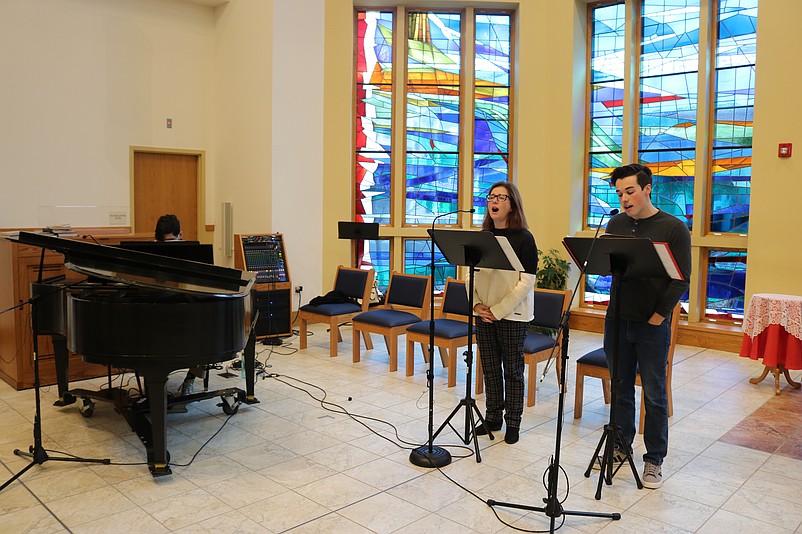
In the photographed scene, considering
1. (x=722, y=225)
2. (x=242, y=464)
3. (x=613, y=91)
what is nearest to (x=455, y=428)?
(x=242, y=464)

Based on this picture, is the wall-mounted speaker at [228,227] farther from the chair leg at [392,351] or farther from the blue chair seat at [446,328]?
the blue chair seat at [446,328]

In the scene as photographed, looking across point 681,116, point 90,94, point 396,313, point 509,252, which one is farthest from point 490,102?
point 509,252

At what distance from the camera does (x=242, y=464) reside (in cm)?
387

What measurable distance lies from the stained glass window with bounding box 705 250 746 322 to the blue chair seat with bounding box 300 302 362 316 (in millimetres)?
4051

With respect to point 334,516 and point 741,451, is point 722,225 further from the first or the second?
point 334,516

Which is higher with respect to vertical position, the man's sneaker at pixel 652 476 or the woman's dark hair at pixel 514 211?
the woman's dark hair at pixel 514 211

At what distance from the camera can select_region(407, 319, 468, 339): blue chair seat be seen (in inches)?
216

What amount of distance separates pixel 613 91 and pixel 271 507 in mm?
7065

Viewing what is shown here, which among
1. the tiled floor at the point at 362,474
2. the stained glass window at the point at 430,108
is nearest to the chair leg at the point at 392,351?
the tiled floor at the point at 362,474

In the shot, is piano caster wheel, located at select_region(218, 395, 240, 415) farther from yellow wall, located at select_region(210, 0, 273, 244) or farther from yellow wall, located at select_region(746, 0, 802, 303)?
yellow wall, located at select_region(746, 0, 802, 303)

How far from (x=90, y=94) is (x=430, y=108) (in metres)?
4.17

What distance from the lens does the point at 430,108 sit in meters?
9.06

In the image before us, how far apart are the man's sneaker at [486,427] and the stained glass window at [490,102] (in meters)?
4.90

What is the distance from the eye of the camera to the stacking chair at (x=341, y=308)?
670cm
